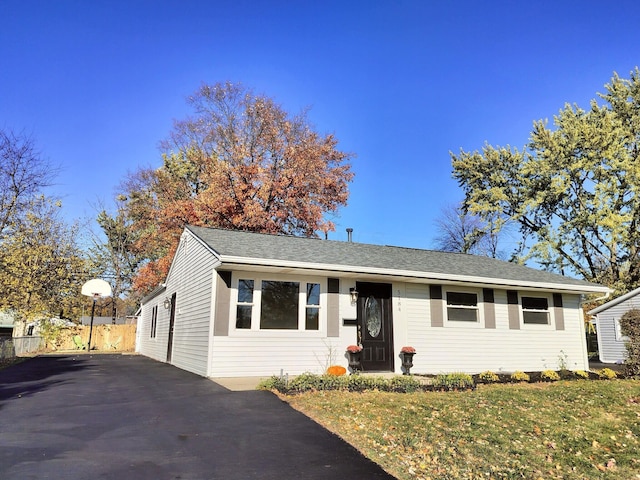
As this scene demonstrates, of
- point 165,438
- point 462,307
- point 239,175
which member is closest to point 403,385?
point 165,438

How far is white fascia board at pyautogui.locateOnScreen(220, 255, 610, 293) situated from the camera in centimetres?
976

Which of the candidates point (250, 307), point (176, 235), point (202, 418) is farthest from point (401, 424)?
point (176, 235)

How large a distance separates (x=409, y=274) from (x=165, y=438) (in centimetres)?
796

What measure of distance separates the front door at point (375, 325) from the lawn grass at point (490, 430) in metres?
3.28

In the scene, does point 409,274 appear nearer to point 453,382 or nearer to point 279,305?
point 453,382

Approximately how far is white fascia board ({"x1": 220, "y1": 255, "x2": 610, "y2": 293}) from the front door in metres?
0.65

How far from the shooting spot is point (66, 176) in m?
15.5

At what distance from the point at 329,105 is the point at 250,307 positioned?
1344cm

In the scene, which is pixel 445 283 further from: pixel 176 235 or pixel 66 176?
pixel 176 235

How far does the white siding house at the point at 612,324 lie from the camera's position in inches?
800

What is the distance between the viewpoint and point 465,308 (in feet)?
41.5

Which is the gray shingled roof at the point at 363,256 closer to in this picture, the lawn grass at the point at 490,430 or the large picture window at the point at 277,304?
the large picture window at the point at 277,304

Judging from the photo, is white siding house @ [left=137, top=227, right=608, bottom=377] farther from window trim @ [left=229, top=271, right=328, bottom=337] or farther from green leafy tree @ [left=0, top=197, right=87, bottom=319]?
green leafy tree @ [left=0, top=197, right=87, bottom=319]

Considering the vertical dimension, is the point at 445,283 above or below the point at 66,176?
below
